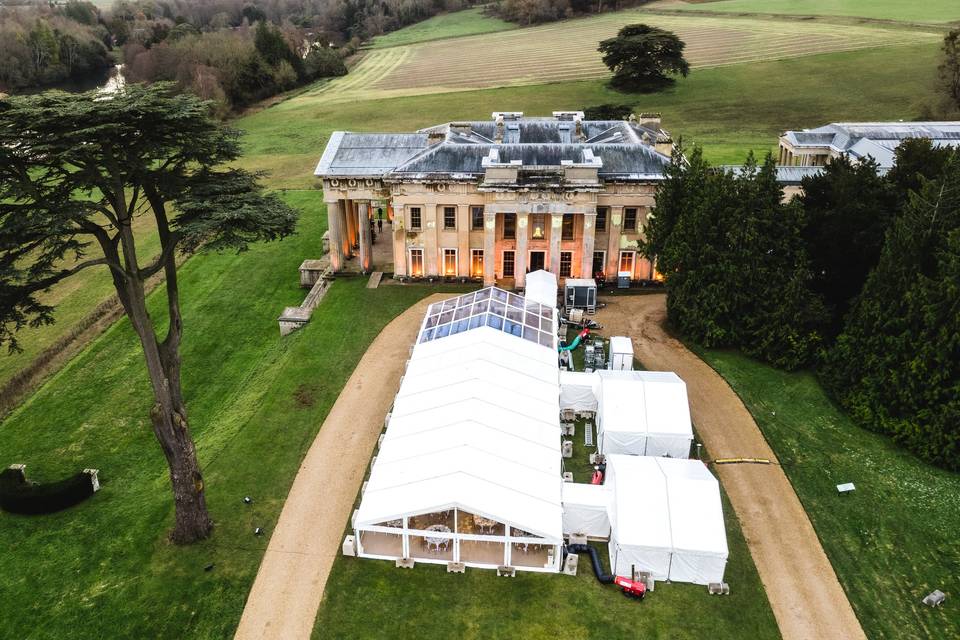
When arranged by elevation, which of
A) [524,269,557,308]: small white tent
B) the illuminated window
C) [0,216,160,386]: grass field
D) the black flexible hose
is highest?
the illuminated window

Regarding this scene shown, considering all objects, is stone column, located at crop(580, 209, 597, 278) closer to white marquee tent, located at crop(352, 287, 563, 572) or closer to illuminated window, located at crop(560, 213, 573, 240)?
illuminated window, located at crop(560, 213, 573, 240)

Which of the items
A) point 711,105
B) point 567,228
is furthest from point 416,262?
point 711,105

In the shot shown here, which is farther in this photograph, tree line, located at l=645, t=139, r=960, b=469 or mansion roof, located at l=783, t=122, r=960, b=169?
mansion roof, located at l=783, t=122, r=960, b=169

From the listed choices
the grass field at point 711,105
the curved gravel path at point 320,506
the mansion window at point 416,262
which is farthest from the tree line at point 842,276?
the grass field at point 711,105

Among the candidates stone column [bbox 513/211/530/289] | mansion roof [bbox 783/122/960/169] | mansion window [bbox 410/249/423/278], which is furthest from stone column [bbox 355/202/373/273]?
mansion roof [bbox 783/122/960/169]

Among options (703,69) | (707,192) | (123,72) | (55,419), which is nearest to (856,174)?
(707,192)

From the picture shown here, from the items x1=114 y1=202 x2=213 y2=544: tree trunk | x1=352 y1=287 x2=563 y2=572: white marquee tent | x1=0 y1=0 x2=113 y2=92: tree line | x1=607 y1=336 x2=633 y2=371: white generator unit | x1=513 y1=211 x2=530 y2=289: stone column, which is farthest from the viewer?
x1=0 y1=0 x2=113 y2=92: tree line

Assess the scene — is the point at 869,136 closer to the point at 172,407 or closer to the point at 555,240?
the point at 555,240
